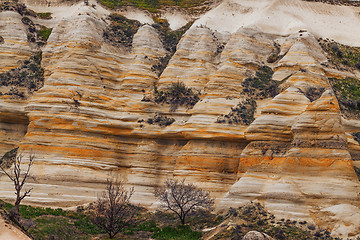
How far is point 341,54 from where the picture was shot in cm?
4366

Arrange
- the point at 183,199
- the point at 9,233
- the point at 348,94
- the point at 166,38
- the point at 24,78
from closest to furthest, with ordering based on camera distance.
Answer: the point at 9,233 → the point at 183,199 → the point at 348,94 → the point at 24,78 → the point at 166,38

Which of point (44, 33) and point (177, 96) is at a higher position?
point (44, 33)

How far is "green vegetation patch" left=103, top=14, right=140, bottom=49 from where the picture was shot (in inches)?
1751

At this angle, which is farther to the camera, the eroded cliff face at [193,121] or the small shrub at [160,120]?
the small shrub at [160,120]

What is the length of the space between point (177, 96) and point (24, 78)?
15.8 m

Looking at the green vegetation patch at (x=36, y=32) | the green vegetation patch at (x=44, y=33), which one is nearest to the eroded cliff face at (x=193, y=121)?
the green vegetation patch at (x=36, y=32)

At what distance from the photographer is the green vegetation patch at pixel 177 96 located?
37.8 meters

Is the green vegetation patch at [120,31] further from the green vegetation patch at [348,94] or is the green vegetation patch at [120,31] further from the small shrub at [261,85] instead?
the green vegetation patch at [348,94]

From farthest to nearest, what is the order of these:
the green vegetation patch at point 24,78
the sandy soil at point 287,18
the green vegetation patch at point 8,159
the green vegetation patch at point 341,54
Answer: the sandy soil at point 287,18 < the green vegetation patch at point 341,54 < the green vegetation patch at point 24,78 < the green vegetation patch at point 8,159

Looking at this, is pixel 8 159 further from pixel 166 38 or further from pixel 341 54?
pixel 341 54

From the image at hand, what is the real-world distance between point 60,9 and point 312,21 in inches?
1282

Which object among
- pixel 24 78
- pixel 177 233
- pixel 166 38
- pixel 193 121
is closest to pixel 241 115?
pixel 193 121

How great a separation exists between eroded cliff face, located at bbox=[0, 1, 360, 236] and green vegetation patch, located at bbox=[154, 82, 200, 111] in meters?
0.47

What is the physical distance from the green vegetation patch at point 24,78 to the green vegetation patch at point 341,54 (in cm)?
3036
